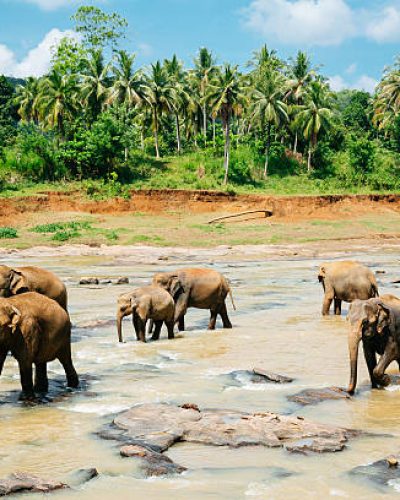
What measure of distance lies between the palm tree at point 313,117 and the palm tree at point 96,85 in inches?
670

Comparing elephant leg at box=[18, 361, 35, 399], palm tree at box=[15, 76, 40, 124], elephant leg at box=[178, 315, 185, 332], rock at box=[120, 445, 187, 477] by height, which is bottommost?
elephant leg at box=[178, 315, 185, 332]

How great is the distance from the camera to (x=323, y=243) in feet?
135

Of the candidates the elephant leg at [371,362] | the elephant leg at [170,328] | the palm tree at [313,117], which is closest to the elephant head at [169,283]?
the elephant leg at [170,328]

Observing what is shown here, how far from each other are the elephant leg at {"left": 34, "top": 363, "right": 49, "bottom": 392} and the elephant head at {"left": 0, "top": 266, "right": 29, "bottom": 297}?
2.80 m

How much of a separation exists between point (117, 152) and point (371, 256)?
24.8m

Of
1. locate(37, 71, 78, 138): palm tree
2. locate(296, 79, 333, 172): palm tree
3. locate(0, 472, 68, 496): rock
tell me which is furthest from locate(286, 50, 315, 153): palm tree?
locate(0, 472, 68, 496): rock

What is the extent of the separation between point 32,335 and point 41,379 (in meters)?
1.07

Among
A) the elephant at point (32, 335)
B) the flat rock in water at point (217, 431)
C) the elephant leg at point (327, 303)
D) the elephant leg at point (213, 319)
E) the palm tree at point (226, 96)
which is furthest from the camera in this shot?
the palm tree at point (226, 96)

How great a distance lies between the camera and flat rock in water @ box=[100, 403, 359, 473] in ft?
23.9

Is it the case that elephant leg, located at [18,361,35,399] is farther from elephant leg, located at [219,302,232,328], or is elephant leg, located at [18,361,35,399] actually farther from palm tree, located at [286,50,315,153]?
palm tree, located at [286,50,315,153]

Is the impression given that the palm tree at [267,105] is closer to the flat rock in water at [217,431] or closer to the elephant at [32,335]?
the elephant at [32,335]

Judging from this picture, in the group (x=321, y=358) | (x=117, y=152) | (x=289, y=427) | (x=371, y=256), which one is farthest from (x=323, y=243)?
(x=289, y=427)

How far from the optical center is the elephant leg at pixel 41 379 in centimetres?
945

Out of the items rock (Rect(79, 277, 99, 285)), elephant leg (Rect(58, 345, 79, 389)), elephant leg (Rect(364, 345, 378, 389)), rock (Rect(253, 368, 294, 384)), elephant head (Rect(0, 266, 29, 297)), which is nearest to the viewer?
elephant leg (Rect(58, 345, 79, 389))
